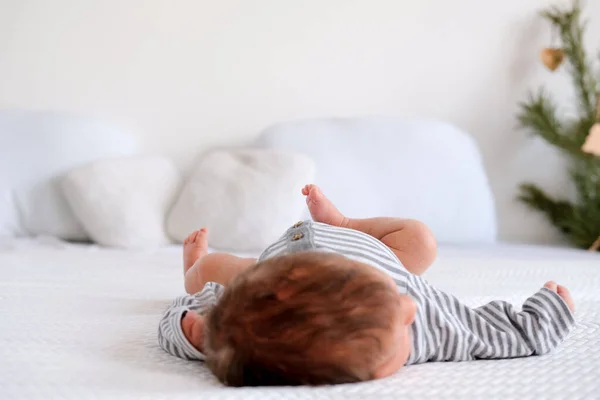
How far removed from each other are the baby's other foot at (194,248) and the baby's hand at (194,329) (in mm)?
358

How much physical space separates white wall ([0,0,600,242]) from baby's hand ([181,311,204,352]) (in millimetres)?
1297

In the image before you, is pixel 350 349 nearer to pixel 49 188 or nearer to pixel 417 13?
pixel 49 188

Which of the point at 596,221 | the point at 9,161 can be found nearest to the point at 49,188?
the point at 9,161

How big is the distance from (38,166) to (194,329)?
1.21 meters

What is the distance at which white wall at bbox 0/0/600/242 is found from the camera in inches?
74.7

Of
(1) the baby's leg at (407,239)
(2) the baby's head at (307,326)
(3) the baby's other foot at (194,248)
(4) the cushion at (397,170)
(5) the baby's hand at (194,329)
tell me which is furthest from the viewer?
(4) the cushion at (397,170)

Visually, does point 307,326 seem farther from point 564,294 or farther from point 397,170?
point 397,170

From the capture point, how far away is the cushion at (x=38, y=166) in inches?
66.4

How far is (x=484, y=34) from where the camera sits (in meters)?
2.05

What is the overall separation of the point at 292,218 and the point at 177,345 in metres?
0.97

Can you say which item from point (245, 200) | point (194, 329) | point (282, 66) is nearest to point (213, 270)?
point (194, 329)

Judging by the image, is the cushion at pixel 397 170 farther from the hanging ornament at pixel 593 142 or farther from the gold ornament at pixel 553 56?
the gold ornament at pixel 553 56

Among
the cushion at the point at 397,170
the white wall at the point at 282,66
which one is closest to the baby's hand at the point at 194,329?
the cushion at the point at 397,170

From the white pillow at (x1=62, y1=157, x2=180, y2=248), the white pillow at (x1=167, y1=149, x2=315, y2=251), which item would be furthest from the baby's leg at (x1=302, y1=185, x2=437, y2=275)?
the white pillow at (x1=62, y1=157, x2=180, y2=248)
